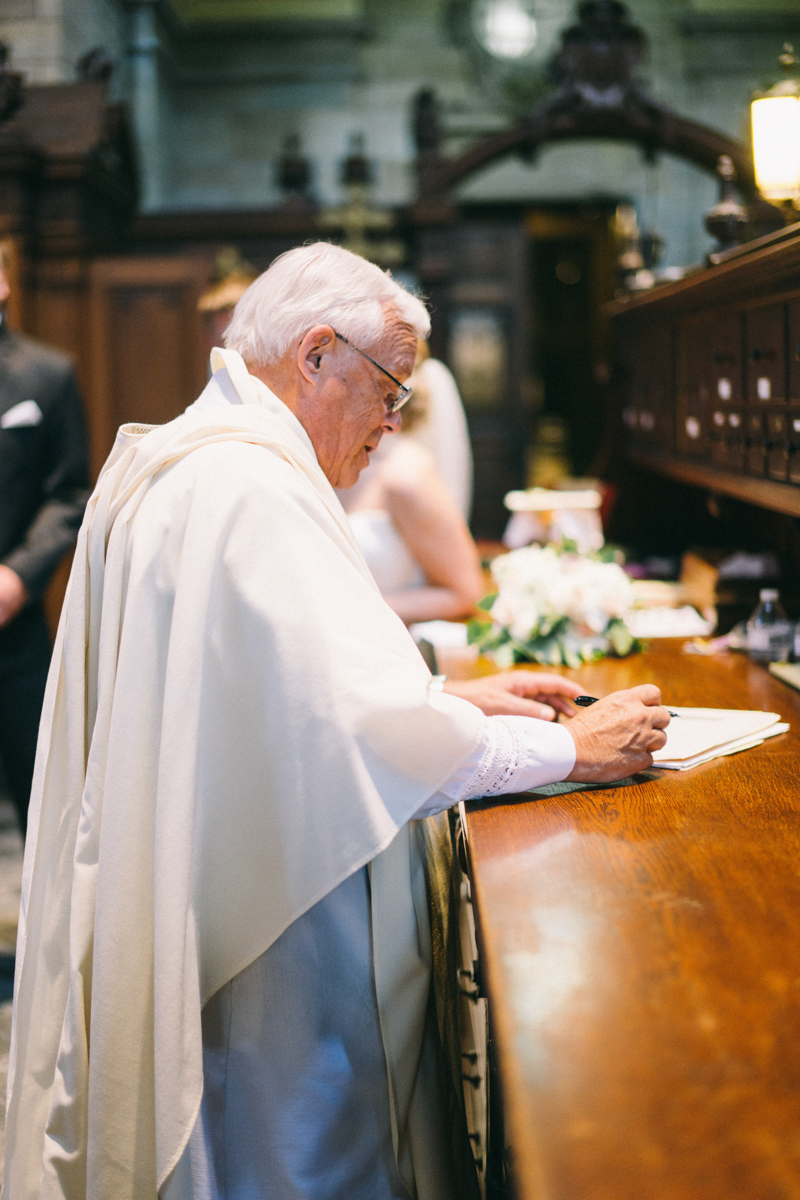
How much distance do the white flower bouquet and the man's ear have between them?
1096 millimetres

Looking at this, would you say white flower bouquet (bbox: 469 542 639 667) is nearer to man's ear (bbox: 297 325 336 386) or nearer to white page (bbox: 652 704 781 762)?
white page (bbox: 652 704 781 762)

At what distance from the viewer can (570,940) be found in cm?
125

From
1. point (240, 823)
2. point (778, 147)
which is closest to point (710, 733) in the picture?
point (240, 823)

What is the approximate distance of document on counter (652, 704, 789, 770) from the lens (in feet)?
6.23

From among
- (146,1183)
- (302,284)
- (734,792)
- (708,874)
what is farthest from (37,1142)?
(302,284)

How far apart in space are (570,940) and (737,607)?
82.4 inches

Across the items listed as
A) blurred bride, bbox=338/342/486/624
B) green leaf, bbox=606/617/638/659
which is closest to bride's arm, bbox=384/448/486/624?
blurred bride, bbox=338/342/486/624

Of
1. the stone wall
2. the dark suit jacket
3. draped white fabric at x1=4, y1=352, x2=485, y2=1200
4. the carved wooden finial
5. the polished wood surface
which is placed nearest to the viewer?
the polished wood surface

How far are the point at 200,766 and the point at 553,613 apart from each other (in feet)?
4.67

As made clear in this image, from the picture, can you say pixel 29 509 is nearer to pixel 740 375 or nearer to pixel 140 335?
pixel 740 375

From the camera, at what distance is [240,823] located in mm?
1477

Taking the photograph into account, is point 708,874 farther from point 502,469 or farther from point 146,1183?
point 502,469

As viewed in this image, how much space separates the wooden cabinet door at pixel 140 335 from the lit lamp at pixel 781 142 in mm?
4280

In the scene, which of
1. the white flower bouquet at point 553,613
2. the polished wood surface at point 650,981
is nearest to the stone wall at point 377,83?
the white flower bouquet at point 553,613
